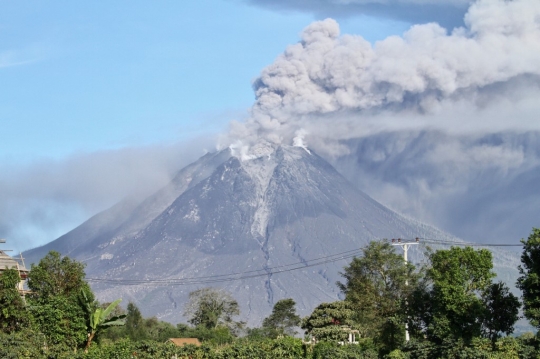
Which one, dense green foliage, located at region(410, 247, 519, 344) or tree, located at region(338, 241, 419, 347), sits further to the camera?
tree, located at region(338, 241, 419, 347)

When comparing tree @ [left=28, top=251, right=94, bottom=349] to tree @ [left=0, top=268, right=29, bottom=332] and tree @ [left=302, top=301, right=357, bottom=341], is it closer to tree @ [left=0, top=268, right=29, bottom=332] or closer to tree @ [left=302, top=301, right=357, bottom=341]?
tree @ [left=0, top=268, right=29, bottom=332]

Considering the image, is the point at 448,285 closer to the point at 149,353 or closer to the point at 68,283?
the point at 149,353

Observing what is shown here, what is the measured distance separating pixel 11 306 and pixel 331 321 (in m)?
33.5

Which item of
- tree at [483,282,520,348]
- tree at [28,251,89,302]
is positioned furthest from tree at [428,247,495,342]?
tree at [28,251,89,302]

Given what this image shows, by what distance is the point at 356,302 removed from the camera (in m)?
58.6

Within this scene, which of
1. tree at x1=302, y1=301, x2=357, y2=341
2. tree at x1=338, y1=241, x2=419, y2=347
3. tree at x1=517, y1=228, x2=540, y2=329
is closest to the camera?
Result: tree at x1=517, y1=228, x2=540, y2=329

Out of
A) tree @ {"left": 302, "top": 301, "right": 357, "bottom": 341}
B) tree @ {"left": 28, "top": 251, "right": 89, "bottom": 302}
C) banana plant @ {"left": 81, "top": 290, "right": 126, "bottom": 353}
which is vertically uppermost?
tree @ {"left": 28, "top": 251, "right": 89, "bottom": 302}

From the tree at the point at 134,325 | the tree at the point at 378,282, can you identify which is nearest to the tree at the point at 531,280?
the tree at the point at 378,282

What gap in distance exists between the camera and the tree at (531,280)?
3722 centimetres

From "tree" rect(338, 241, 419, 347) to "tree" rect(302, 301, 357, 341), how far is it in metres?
8.19

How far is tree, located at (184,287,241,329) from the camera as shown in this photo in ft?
325

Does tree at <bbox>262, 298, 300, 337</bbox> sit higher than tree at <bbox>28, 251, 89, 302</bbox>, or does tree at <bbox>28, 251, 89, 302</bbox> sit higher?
tree at <bbox>28, 251, 89, 302</bbox>

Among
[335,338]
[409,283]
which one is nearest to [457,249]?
[409,283]

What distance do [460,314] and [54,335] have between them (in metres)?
21.2
